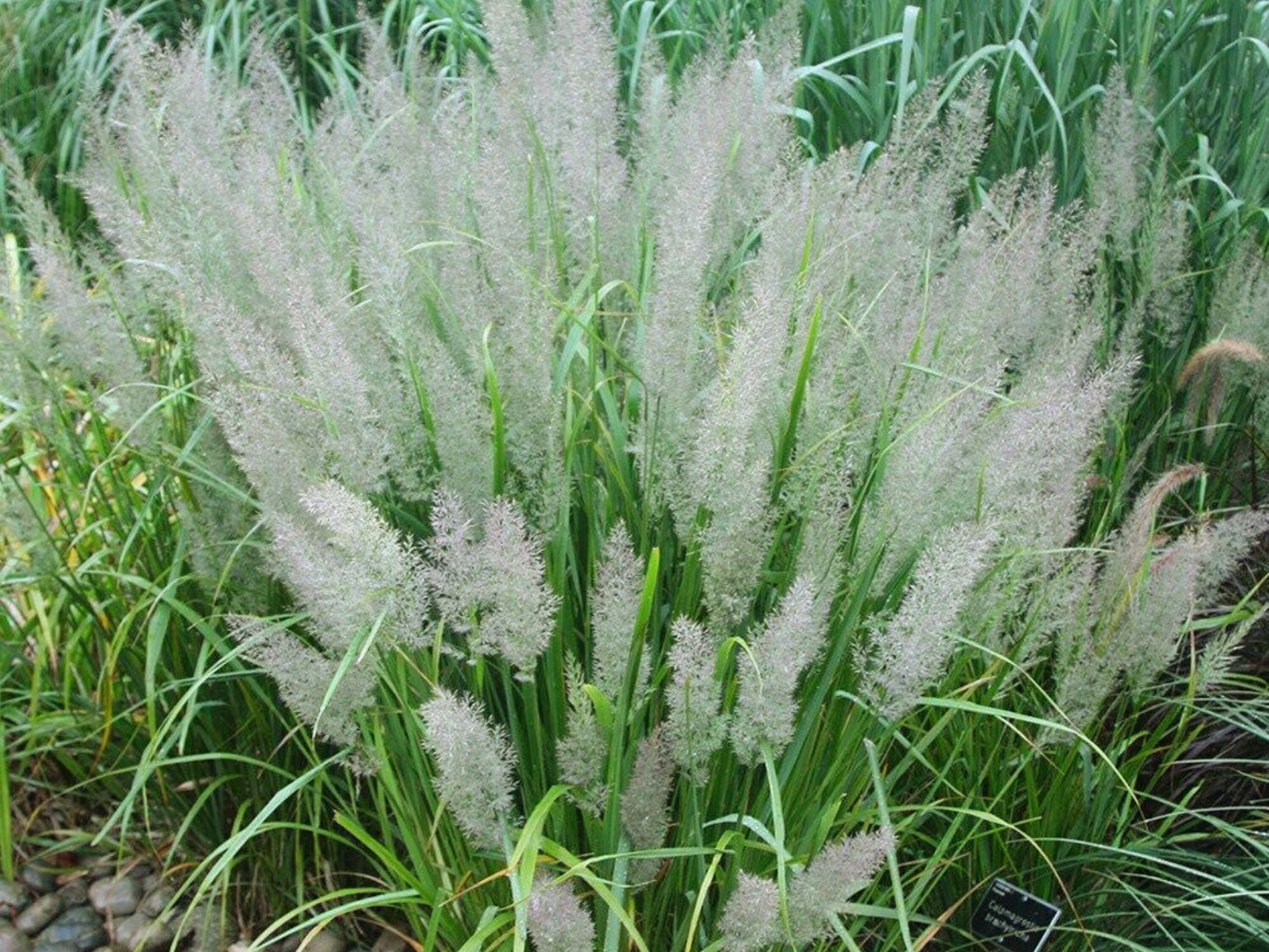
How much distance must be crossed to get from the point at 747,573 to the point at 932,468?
286 millimetres

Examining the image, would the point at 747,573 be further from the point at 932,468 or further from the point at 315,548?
the point at 315,548

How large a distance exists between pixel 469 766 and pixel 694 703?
0.98 feet

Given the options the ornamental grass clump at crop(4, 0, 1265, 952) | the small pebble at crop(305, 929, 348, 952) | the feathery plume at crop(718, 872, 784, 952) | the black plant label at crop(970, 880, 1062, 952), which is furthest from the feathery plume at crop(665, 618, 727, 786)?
the small pebble at crop(305, 929, 348, 952)

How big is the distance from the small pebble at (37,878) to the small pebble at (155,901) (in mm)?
238

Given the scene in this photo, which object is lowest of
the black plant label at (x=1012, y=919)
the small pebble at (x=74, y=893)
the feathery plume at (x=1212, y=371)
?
the small pebble at (x=74, y=893)

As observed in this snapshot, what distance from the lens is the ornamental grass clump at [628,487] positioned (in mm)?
1838

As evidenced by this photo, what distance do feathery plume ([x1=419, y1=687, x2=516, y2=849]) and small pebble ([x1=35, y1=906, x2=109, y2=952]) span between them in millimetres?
1304

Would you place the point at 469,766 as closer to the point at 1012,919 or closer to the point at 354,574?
the point at 354,574

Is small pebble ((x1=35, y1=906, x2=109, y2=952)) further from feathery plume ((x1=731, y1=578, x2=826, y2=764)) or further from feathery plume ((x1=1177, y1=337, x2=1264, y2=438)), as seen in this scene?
feathery plume ((x1=1177, y1=337, x2=1264, y2=438))

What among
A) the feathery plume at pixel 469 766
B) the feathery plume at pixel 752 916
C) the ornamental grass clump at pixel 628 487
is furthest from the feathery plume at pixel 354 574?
the feathery plume at pixel 752 916

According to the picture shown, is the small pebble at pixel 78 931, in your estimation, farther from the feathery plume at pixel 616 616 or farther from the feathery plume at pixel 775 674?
the feathery plume at pixel 775 674

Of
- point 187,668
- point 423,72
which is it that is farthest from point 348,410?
point 423,72

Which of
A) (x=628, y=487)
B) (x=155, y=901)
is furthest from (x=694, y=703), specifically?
(x=155, y=901)

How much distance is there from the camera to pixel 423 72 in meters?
3.50
